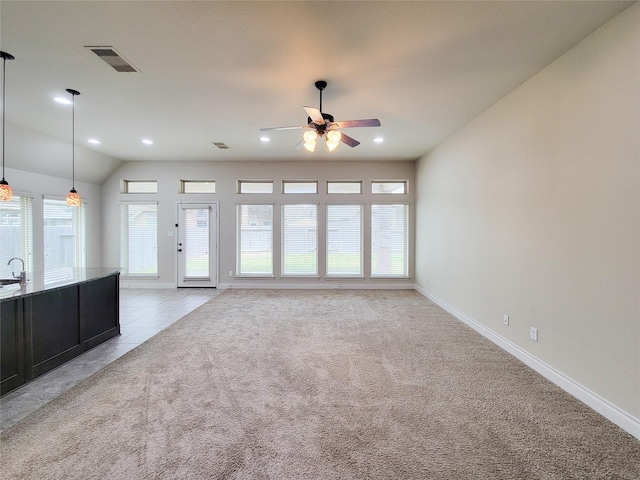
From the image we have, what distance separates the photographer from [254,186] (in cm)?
684

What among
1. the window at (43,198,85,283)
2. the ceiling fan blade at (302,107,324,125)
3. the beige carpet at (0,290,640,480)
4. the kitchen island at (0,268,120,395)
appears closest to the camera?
the beige carpet at (0,290,640,480)

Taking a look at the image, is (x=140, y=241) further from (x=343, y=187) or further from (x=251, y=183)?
(x=343, y=187)

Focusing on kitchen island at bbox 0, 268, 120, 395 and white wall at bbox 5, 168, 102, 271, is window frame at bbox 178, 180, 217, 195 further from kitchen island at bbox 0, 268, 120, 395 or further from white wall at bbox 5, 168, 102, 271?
kitchen island at bbox 0, 268, 120, 395

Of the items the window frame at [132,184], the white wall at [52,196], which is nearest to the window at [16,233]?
the white wall at [52,196]

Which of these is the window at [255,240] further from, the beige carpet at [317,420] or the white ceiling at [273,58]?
the beige carpet at [317,420]

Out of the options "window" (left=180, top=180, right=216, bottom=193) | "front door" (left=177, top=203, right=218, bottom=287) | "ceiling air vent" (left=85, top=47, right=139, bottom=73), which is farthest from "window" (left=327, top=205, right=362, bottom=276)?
"ceiling air vent" (left=85, top=47, right=139, bottom=73)

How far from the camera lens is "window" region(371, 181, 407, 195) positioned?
6.72 m

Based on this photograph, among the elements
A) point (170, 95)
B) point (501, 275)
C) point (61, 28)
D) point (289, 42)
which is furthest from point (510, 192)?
point (61, 28)

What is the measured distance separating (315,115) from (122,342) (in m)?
3.64

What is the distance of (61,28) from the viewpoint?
2.23 m

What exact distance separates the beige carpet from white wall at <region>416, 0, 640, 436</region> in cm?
42

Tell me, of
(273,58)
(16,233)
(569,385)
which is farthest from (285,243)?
(569,385)

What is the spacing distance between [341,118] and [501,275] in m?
2.93

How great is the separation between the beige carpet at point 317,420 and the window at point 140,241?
12.8 ft
